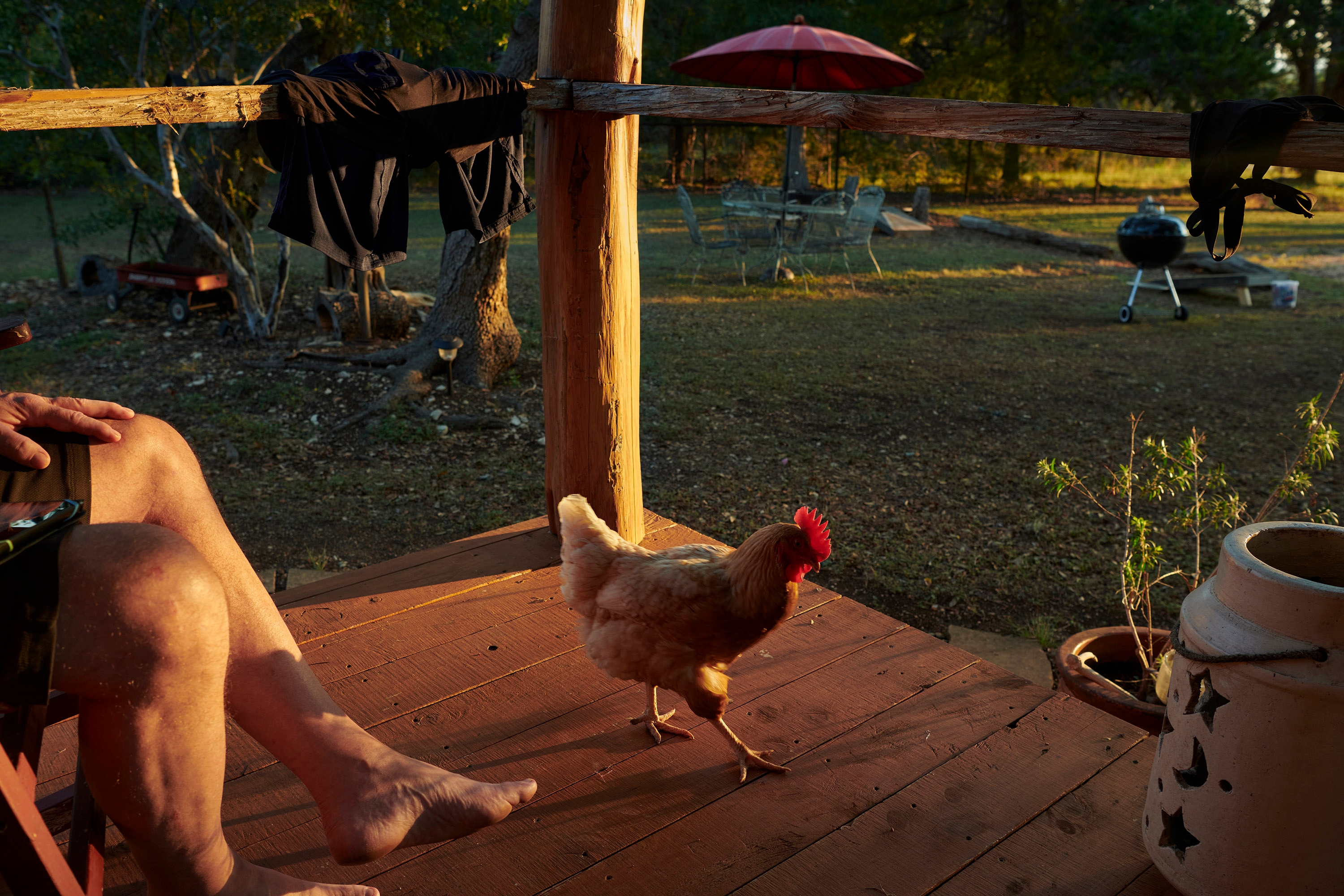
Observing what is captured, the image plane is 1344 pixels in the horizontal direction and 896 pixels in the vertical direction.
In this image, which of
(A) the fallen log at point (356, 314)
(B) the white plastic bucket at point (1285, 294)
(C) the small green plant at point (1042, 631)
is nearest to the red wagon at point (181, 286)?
(A) the fallen log at point (356, 314)

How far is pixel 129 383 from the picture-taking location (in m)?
6.58

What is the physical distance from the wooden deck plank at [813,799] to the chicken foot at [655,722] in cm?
26

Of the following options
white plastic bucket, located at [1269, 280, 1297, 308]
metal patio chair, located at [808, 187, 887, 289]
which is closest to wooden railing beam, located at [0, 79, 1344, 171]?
metal patio chair, located at [808, 187, 887, 289]

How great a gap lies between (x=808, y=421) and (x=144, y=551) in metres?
5.06

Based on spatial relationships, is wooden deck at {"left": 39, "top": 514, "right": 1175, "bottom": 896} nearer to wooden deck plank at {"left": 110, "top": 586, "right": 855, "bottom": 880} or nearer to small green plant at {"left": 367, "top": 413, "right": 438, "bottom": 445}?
wooden deck plank at {"left": 110, "top": 586, "right": 855, "bottom": 880}

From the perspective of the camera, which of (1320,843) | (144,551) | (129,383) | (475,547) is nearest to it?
(144,551)

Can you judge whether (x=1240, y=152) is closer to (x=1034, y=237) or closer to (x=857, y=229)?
(x=857, y=229)

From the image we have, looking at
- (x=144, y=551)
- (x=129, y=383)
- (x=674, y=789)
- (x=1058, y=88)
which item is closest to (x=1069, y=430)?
(x=674, y=789)

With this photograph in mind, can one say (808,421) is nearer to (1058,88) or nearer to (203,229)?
(203,229)

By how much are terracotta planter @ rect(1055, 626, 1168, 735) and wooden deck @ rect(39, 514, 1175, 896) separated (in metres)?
0.31

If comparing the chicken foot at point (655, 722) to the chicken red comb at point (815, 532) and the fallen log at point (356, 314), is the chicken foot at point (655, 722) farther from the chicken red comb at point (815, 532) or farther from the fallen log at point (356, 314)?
the fallen log at point (356, 314)

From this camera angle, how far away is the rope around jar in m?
1.42

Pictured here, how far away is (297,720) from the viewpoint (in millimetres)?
1530

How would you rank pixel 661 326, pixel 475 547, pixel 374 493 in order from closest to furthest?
pixel 475 547
pixel 374 493
pixel 661 326
